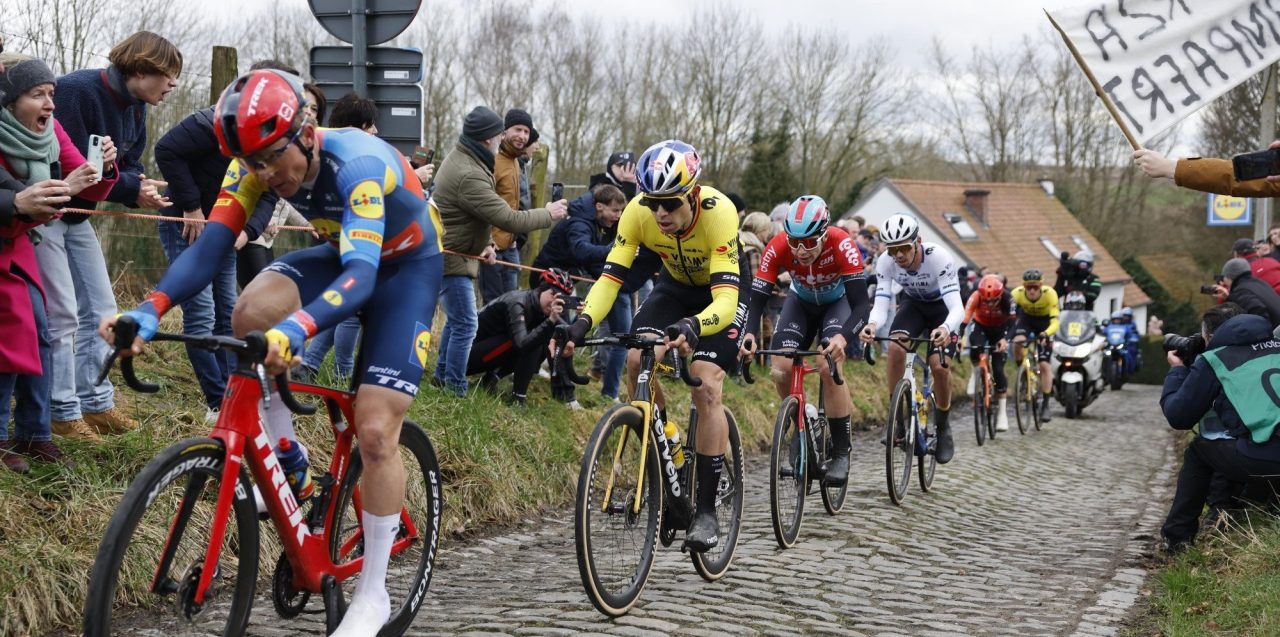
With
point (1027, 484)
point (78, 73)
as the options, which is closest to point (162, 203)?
point (78, 73)

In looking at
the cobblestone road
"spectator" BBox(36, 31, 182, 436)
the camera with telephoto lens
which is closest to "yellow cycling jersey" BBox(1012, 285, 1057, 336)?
the cobblestone road

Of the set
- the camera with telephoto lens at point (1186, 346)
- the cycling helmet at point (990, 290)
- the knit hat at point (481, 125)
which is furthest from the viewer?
the cycling helmet at point (990, 290)

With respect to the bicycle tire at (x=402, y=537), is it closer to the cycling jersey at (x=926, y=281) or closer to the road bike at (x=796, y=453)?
the road bike at (x=796, y=453)

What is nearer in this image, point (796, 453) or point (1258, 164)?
point (1258, 164)

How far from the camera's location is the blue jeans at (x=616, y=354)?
35.2ft

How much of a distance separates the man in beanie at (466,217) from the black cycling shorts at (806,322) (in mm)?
1865

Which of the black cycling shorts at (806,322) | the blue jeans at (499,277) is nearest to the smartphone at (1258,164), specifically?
the black cycling shorts at (806,322)

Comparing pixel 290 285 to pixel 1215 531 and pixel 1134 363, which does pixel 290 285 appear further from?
pixel 1134 363

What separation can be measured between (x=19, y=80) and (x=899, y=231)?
6.69 meters

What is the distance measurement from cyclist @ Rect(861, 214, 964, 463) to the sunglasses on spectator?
3389mm

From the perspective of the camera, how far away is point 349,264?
422 cm

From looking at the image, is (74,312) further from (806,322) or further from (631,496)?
(806,322)

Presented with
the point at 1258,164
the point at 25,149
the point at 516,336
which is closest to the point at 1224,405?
the point at 1258,164

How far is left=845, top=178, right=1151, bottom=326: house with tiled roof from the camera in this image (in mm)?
50719
